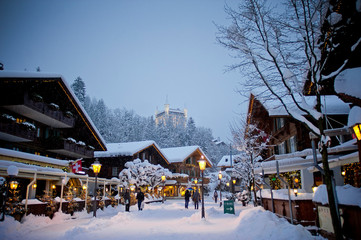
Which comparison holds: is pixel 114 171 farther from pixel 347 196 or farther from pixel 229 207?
pixel 347 196

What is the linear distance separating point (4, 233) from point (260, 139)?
2536cm

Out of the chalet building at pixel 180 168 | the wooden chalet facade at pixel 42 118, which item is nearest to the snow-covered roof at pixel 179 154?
the chalet building at pixel 180 168

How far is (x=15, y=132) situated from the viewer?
1903 cm

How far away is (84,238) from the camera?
960cm

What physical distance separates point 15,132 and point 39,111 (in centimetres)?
263

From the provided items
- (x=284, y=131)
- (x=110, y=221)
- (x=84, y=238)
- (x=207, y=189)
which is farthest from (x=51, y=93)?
(x=207, y=189)

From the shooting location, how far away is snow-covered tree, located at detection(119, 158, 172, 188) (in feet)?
104

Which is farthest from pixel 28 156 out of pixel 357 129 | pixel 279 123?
pixel 279 123

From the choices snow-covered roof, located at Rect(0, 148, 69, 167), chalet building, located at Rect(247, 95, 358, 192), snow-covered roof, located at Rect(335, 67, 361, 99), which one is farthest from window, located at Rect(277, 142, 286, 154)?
snow-covered roof, located at Rect(0, 148, 69, 167)

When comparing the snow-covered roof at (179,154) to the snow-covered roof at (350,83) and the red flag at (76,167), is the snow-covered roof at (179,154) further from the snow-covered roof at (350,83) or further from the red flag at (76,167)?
the snow-covered roof at (350,83)

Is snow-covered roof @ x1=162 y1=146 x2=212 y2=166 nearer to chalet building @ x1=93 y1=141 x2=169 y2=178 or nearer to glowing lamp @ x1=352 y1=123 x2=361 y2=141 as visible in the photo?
chalet building @ x1=93 y1=141 x2=169 y2=178

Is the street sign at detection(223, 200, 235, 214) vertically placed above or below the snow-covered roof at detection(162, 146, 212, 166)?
below

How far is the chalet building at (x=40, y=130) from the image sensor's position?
18109mm

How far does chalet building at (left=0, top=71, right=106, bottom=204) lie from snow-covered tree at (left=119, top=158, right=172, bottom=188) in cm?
493
